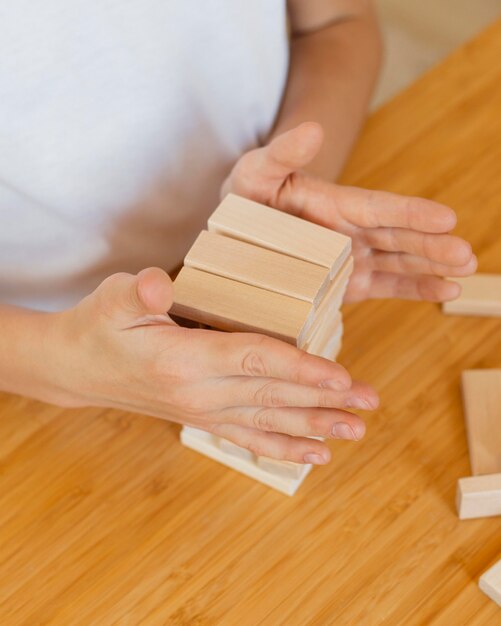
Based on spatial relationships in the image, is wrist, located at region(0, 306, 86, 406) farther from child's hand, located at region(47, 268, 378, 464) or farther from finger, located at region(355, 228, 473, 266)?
finger, located at region(355, 228, 473, 266)

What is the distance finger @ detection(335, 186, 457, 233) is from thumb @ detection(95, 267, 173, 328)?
0.72 feet

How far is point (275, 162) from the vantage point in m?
0.75

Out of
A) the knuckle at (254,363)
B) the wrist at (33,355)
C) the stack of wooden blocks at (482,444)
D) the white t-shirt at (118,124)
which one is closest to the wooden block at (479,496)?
the stack of wooden blocks at (482,444)

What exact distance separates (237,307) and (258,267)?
0.14 ft

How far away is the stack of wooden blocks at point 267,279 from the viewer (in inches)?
26.3

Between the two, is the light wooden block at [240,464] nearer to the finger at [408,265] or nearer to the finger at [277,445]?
the finger at [277,445]

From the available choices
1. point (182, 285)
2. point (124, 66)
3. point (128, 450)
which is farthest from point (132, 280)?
point (124, 66)

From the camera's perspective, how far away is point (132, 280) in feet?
1.93

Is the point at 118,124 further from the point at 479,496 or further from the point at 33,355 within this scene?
the point at 479,496

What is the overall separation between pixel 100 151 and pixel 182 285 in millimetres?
272

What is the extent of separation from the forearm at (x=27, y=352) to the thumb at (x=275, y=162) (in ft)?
0.71

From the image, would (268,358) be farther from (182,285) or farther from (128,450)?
(128,450)

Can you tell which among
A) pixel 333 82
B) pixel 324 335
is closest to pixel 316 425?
pixel 324 335

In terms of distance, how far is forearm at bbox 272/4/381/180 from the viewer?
3.25 ft
